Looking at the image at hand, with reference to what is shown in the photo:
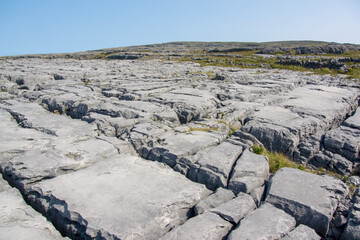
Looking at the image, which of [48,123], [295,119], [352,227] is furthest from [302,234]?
[48,123]

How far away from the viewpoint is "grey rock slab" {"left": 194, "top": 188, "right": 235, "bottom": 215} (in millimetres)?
3279

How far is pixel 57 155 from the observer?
430cm

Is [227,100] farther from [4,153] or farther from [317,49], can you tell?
[317,49]

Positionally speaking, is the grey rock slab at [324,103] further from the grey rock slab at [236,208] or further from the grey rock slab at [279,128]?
the grey rock slab at [236,208]

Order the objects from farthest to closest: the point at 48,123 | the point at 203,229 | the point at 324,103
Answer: the point at 324,103 < the point at 48,123 < the point at 203,229

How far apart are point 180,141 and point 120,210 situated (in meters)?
2.40

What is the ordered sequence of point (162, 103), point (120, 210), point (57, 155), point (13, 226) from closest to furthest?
point (13, 226), point (120, 210), point (57, 155), point (162, 103)

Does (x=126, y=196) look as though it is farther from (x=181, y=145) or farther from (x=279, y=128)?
(x=279, y=128)

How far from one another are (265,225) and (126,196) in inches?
75.4

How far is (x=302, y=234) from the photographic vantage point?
290 cm

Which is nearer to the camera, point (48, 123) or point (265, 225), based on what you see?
point (265, 225)

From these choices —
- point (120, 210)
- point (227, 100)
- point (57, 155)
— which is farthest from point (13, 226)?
point (227, 100)

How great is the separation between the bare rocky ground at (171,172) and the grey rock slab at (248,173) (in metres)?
0.02

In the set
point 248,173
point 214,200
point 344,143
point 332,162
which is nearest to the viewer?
point 214,200
